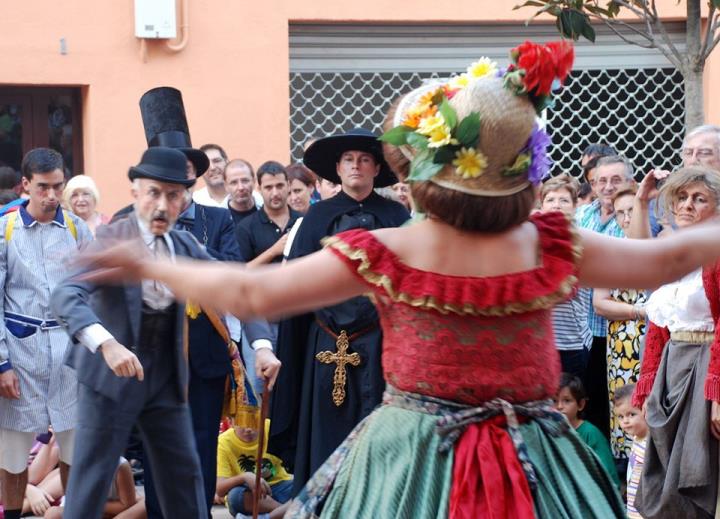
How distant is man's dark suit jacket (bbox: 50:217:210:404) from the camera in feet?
18.5

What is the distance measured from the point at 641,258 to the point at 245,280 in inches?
39.1

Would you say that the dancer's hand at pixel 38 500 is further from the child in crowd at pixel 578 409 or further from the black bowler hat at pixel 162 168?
the child in crowd at pixel 578 409

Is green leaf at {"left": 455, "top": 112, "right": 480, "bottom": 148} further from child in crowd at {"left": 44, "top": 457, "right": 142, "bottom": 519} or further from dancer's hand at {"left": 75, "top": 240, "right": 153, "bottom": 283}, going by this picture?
child in crowd at {"left": 44, "top": 457, "right": 142, "bottom": 519}

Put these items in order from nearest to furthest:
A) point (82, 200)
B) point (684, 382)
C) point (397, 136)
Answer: point (397, 136), point (684, 382), point (82, 200)

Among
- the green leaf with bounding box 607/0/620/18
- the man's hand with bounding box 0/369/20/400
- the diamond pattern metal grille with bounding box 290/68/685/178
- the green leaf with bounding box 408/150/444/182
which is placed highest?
the green leaf with bounding box 607/0/620/18

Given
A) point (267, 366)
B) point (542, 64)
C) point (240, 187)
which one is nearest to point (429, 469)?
point (542, 64)

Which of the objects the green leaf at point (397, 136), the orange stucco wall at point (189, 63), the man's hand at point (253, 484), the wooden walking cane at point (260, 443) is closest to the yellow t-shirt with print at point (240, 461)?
the man's hand at point (253, 484)

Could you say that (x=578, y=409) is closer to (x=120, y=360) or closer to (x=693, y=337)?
(x=693, y=337)

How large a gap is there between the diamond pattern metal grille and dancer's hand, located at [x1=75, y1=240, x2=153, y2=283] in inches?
329

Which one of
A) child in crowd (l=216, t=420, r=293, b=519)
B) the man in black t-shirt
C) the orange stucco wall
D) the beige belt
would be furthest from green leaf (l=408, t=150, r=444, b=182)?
the orange stucco wall

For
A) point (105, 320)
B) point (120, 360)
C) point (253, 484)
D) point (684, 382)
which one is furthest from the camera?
point (253, 484)

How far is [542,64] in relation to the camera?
3350 millimetres

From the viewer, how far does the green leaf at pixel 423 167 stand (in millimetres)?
3324

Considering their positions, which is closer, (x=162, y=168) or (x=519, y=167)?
(x=519, y=167)
